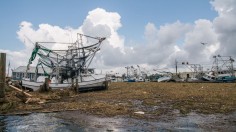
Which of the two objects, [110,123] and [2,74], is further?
[2,74]

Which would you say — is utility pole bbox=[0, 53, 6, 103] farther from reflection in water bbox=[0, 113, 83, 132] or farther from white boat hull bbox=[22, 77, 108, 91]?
white boat hull bbox=[22, 77, 108, 91]

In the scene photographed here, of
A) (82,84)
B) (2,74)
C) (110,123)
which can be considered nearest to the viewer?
(110,123)

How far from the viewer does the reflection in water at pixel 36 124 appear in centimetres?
1088

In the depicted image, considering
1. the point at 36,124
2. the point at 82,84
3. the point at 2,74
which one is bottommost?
the point at 36,124

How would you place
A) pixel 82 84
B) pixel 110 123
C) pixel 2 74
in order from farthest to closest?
pixel 82 84
pixel 2 74
pixel 110 123

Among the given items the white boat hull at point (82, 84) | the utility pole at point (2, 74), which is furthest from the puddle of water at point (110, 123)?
the white boat hull at point (82, 84)

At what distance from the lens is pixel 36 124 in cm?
1187

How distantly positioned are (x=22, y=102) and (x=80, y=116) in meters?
6.98

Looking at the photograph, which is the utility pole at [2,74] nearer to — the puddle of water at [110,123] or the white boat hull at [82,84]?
the puddle of water at [110,123]

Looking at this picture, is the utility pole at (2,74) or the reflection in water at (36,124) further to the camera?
the utility pole at (2,74)

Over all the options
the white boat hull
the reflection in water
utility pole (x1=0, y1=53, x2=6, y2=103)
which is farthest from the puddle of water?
the white boat hull

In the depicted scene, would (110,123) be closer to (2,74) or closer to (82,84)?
(2,74)

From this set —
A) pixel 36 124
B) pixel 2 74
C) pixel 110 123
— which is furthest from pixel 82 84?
pixel 110 123

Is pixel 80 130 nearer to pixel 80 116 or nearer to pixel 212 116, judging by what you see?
pixel 80 116
